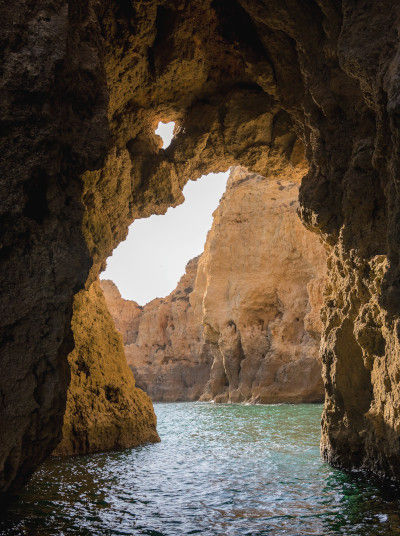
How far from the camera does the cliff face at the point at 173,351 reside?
4806cm

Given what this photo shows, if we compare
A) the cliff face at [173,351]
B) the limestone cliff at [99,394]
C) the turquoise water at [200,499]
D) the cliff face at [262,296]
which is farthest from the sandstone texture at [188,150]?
the cliff face at [173,351]

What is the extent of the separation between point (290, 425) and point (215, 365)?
2550 cm

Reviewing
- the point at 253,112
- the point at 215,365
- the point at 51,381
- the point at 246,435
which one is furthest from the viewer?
the point at 215,365

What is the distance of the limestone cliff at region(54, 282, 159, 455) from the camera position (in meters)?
8.34

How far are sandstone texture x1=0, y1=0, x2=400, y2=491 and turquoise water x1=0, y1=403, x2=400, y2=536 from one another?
22.0 inches

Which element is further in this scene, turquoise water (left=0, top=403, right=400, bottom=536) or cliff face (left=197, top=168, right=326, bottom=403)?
cliff face (left=197, top=168, right=326, bottom=403)

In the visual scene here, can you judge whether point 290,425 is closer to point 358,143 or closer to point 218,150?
point 218,150

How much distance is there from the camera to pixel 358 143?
5.93 m

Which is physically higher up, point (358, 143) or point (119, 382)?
point (358, 143)

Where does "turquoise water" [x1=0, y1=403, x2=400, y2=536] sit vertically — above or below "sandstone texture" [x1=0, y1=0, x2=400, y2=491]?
below

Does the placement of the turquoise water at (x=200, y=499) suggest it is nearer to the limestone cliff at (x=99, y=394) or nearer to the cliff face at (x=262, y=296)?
the limestone cliff at (x=99, y=394)

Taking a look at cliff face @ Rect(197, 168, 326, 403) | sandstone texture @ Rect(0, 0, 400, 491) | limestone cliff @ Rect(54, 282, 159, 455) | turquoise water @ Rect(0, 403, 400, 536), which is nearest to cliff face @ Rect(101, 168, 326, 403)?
cliff face @ Rect(197, 168, 326, 403)

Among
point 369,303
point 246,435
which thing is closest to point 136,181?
point 369,303

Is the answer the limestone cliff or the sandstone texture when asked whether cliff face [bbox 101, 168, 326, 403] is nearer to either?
the limestone cliff
